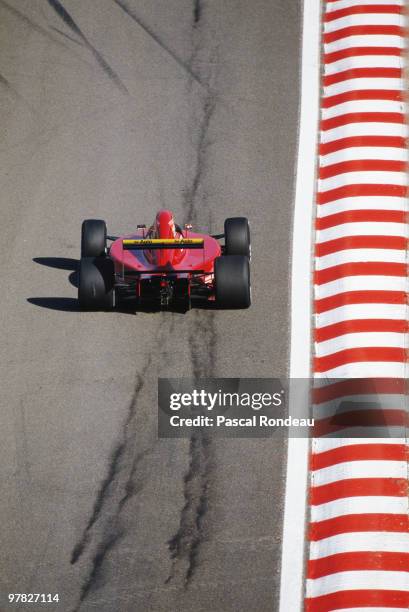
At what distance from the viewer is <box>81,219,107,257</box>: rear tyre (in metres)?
15.3

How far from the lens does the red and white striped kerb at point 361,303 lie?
1162cm

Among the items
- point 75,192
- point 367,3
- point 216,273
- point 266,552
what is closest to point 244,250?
point 216,273

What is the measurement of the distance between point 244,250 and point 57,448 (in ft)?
13.1

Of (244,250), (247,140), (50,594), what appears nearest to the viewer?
(50,594)

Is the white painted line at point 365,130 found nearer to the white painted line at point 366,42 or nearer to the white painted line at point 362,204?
the white painted line at point 362,204

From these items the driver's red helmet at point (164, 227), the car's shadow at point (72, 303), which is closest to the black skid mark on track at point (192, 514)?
the car's shadow at point (72, 303)

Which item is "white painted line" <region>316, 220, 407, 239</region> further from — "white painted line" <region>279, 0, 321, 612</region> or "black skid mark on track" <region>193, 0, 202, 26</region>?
"black skid mark on track" <region>193, 0, 202, 26</region>

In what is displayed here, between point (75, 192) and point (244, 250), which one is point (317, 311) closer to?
point (244, 250)

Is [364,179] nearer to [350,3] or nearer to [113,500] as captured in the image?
[350,3]

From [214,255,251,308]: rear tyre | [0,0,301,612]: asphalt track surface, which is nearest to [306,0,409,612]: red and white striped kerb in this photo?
[0,0,301,612]: asphalt track surface

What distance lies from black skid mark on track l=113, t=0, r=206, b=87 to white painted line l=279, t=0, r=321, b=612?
197 centimetres

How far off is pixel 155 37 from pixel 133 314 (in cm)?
779

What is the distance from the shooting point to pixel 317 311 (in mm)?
Answer: 15133

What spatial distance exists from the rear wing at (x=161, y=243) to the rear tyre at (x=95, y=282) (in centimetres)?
36
